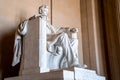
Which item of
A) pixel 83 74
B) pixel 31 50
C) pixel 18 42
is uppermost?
pixel 18 42

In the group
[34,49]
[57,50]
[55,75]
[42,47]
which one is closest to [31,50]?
[34,49]

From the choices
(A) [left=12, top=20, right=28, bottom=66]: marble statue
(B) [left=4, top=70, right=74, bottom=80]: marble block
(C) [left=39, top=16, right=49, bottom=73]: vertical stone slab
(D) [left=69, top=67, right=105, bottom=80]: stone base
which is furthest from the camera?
(A) [left=12, top=20, right=28, bottom=66]: marble statue

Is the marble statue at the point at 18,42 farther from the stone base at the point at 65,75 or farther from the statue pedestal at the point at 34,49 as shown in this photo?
the stone base at the point at 65,75

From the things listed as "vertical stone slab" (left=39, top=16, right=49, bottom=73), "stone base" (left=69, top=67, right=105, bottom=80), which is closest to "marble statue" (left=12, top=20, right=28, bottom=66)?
A: "vertical stone slab" (left=39, top=16, right=49, bottom=73)

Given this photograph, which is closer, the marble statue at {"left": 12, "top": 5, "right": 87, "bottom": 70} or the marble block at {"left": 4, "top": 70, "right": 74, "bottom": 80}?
the marble block at {"left": 4, "top": 70, "right": 74, "bottom": 80}

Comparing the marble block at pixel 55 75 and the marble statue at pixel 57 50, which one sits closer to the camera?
the marble block at pixel 55 75

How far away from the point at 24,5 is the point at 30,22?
1173mm

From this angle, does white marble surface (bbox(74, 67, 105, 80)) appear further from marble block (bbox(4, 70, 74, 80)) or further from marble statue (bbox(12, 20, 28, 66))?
marble statue (bbox(12, 20, 28, 66))

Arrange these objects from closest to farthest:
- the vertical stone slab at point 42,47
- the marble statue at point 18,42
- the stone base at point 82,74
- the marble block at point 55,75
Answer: the marble block at point 55,75, the stone base at point 82,74, the vertical stone slab at point 42,47, the marble statue at point 18,42

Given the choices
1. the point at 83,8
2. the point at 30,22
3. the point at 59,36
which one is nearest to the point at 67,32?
the point at 59,36

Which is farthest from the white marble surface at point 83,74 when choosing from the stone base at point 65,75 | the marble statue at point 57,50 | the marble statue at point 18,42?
the marble statue at point 18,42

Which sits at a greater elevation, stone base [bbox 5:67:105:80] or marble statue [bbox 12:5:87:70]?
marble statue [bbox 12:5:87:70]

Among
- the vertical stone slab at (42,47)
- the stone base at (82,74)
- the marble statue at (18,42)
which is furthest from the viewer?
the marble statue at (18,42)

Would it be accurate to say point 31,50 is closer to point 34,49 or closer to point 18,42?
point 34,49
